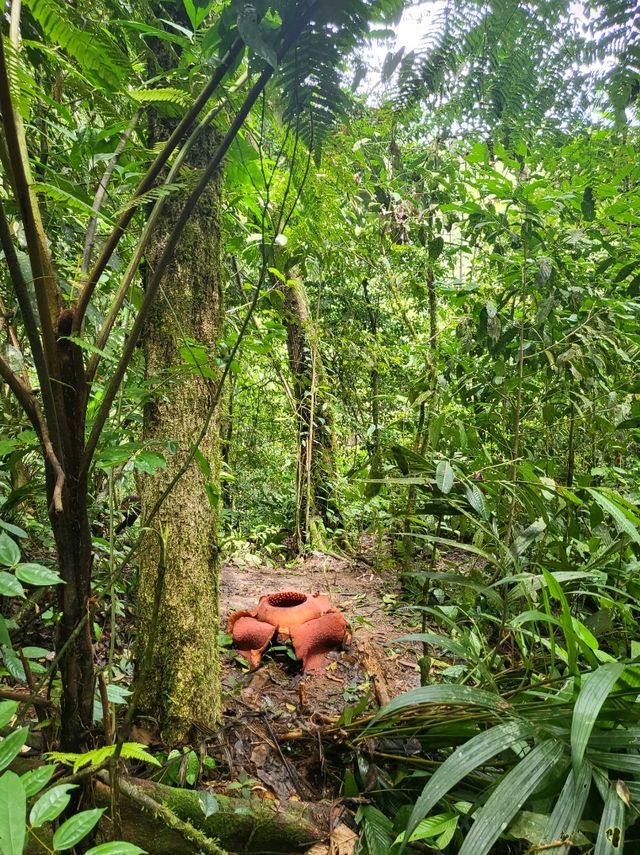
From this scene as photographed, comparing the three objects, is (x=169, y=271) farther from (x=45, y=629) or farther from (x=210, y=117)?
(x=45, y=629)

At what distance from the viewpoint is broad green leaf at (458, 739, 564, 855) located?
87 cm

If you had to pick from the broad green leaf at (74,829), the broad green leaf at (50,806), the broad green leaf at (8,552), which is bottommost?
the broad green leaf at (74,829)

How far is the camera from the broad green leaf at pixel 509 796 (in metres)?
0.87

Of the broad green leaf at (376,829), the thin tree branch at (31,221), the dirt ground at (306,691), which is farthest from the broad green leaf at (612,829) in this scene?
the thin tree branch at (31,221)

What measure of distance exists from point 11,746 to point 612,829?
3.04ft

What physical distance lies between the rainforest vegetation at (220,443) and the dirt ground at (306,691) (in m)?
0.01

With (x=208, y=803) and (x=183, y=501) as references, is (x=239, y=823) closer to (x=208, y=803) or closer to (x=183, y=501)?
(x=208, y=803)

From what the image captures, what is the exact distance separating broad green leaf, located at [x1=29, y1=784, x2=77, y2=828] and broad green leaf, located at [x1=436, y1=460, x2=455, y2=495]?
994 mm

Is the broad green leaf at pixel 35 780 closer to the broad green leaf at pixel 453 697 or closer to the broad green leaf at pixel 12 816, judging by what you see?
the broad green leaf at pixel 12 816

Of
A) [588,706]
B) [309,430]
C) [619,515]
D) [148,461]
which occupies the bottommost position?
[588,706]

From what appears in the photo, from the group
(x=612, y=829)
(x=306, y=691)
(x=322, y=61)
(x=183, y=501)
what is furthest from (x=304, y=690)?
(x=322, y=61)

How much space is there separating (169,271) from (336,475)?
113 inches

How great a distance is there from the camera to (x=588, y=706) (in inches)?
35.3

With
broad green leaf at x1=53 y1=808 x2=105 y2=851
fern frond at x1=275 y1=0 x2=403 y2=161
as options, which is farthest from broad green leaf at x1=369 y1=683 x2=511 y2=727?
fern frond at x1=275 y1=0 x2=403 y2=161
